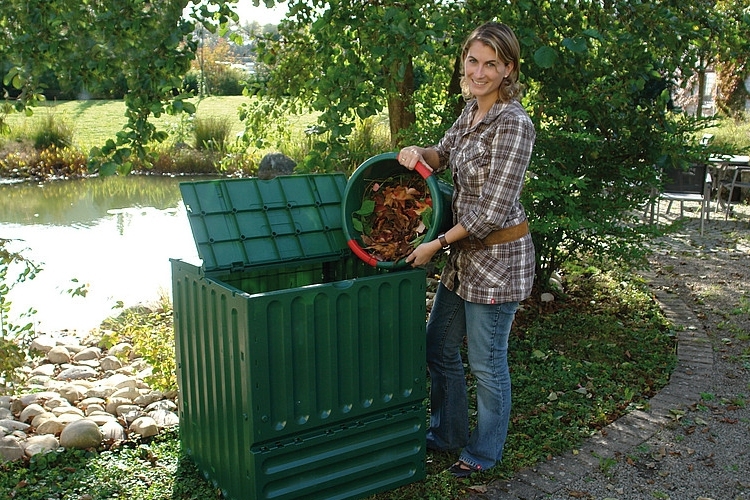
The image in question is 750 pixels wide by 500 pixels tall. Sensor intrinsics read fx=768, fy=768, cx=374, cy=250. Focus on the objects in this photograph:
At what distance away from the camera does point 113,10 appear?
11.9 ft

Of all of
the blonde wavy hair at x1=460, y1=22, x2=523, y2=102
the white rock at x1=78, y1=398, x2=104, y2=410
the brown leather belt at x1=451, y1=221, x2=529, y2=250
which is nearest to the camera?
the blonde wavy hair at x1=460, y1=22, x2=523, y2=102

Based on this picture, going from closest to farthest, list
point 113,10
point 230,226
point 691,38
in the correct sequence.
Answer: point 230,226
point 113,10
point 691,38

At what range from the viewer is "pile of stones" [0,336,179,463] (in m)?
3.79

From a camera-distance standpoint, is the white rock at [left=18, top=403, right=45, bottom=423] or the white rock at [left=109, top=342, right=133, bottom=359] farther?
the white rock at [left=109, top=342, right=133, bottom=359]

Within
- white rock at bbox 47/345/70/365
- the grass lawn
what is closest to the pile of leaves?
white rock at bbox 47/345/70/365

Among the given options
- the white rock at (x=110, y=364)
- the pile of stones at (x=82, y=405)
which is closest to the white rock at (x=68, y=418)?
the pile of stones at (x=82, y=405)

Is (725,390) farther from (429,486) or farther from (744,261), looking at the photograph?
(744,261)

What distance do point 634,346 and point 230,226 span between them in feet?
10.5

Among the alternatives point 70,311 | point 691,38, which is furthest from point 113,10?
point 70,311

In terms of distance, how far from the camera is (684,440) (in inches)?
152

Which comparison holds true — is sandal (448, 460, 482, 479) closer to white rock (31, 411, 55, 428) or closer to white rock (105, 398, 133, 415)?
white rock (105, 398, 133, 415)

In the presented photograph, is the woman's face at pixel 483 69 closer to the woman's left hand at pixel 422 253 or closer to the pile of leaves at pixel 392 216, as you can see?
the pile of leaves at pixel 392 216

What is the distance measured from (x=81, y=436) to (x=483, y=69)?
2591 millimetres

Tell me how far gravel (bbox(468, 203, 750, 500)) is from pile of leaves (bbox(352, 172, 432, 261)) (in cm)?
113
